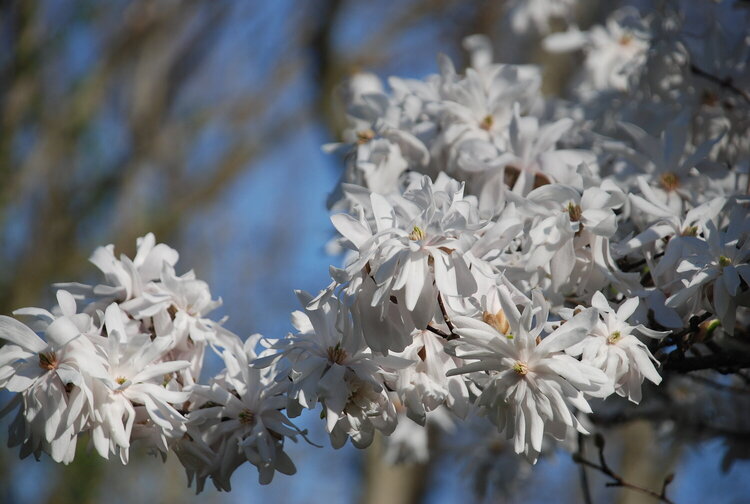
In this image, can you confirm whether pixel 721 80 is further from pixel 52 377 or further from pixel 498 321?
pixel 52 377

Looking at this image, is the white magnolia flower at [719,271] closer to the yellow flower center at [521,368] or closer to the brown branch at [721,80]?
the yellow flower center at [521,368]

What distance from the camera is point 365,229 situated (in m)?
1.01

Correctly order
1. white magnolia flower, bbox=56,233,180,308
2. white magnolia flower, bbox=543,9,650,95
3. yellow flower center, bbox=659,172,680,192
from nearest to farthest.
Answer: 1. white magnolia flower, bbox=56,233,180,308
2. yellow flower center, bbox=659,172,680,192
3. white magnolia flower, bbox=543,9,650,95

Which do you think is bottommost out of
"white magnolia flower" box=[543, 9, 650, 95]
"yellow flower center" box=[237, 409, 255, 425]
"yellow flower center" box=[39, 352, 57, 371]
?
"white magnolia flower" box=[543, 9, 650, 95]

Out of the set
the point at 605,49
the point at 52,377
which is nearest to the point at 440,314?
the point at 52,377

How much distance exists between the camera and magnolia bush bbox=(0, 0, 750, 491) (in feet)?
3.19

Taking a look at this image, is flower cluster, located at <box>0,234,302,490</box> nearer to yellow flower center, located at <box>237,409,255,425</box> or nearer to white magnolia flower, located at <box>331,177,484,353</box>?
yellow flower center, located at <box>237,409,255,425</box>

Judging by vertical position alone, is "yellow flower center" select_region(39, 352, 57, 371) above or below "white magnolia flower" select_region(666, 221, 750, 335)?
above

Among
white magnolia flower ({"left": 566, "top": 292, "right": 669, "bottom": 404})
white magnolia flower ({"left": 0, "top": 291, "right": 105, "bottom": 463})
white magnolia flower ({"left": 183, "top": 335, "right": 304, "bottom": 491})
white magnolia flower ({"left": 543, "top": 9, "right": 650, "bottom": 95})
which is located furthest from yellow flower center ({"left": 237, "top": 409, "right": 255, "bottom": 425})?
white magnolia flower ({"left": 543, "top": 9, "right": 650, "bottom": 95})

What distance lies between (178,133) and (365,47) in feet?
5.06

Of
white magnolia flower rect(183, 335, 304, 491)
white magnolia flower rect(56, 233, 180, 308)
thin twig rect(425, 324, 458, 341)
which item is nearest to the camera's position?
thin twig rect(425, 324, 458, 341)

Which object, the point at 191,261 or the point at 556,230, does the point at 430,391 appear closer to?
the point at 556,230

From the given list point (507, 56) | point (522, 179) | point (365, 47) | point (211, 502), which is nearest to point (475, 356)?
point (522, 179)

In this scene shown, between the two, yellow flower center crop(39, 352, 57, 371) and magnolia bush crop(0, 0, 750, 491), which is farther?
yellow flower center crop(39, 352, 57, 371)
